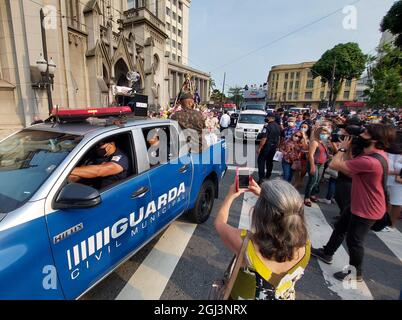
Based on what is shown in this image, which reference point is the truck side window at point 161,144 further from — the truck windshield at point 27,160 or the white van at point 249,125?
the white van at point 249,125

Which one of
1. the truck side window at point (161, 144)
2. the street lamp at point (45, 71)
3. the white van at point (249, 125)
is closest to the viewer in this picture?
the truck side window at point (161, 144)

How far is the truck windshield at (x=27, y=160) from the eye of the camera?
164 centimetres

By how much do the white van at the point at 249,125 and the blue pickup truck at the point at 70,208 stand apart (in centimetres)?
960

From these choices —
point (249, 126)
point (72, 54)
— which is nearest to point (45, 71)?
point (72, 54)

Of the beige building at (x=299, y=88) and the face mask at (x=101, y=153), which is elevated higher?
the beige building at (x=299, y=88)

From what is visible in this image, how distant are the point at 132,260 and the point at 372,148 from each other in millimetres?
3073

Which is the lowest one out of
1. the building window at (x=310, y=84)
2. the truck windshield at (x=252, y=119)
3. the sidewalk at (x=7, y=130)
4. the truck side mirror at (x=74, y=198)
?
the sidewalk at (x=7, y=130)

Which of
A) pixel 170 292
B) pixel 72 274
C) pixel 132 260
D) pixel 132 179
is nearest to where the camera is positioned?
pixel 72 274

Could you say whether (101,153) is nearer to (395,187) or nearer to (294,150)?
(395,187)

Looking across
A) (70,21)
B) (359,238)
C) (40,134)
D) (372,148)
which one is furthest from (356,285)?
(70,21)

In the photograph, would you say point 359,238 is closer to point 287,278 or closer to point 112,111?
point 287,278

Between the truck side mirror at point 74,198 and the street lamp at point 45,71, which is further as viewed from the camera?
the street lamp at point 45,71

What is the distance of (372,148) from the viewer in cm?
236

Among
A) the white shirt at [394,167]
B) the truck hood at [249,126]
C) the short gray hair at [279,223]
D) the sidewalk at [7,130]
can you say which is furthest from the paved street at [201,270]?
the sidewalk at [7,130]
